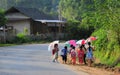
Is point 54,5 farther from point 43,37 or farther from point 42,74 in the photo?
point 42,74

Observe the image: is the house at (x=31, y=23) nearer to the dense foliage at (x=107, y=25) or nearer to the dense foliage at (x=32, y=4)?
the dense foliage at (x=32, y=4)

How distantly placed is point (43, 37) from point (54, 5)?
63.5m

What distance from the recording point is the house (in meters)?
64.4

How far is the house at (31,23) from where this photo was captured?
6438cm

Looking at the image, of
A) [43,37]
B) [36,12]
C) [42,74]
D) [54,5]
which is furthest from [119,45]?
[54,5]

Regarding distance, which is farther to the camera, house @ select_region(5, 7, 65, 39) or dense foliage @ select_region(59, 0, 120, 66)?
house @ select_region(5, 7, 65, 39)

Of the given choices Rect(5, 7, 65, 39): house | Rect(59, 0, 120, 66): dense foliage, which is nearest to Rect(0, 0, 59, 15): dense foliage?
Rect(5, 7, 65, 39): house

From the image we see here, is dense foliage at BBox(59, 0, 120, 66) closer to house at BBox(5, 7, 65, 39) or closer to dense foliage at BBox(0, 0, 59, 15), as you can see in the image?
house at BBox(5, 7, 65, 39)

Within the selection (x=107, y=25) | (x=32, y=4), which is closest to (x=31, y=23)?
(x=32, y=4)

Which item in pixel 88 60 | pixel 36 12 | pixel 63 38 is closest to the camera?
pixel 88 60

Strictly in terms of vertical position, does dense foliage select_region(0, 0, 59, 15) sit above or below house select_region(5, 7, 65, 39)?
above

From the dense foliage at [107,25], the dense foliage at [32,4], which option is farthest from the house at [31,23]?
Result: the dense foliage at [107,25]

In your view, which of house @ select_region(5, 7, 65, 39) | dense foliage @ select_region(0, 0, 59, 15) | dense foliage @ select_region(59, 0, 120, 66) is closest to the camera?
dense foliage @ select_region(59, 0, 120, 66)

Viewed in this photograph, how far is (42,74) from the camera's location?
55.4 feet
